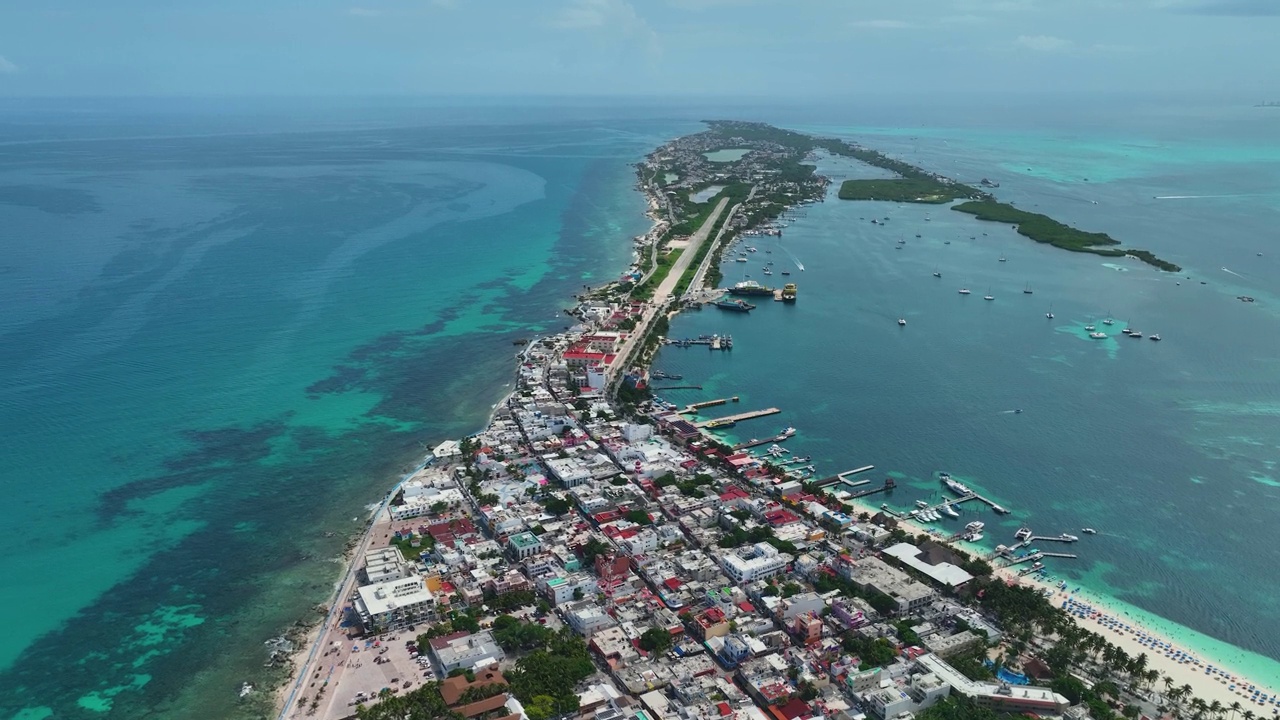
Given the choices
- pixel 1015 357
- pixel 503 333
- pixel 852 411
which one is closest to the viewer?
pixel 852 411

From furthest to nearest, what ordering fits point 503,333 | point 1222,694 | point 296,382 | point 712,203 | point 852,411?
point 712,203, point 503,333, point 296,382, point 852,411, point 1222,694

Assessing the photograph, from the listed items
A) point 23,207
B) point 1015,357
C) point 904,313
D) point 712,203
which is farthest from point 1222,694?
point 23,207

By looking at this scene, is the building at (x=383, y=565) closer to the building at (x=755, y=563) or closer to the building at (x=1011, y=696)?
the building at (x=755, y=563)

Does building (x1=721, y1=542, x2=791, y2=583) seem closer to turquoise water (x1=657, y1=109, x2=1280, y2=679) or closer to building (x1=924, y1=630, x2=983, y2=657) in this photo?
building (x1=924, y1=630, x2=983, y2=657)

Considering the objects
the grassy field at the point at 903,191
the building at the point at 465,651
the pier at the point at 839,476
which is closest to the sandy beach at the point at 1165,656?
the pier at the point at 839,476

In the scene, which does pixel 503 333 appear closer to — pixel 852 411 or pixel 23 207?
pixel 852 411

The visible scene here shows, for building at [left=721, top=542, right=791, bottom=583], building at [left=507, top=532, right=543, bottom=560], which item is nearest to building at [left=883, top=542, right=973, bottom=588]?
building at [left=721, top=542, right=791, bottom=583]
